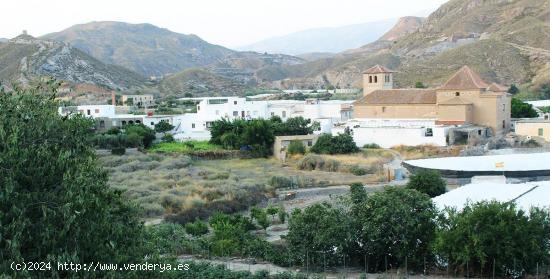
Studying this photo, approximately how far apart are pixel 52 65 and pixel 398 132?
137 feet

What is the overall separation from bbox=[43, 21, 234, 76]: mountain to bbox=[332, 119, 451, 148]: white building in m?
91.4

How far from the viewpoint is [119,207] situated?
9.17m

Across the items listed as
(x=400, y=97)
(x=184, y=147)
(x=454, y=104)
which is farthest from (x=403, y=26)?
(x=184, y=147)

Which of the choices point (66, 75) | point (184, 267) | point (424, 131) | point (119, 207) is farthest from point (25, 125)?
point (66, 75)

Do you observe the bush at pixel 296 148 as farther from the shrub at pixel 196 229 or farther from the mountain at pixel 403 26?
the mountain at pixel 403 26

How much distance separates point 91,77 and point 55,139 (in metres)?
59.3

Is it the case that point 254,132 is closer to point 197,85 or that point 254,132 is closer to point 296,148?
point 296,148

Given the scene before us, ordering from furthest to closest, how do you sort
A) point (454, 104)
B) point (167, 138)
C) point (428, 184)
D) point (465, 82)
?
point (167, 138) < point (465, 82) < point (454, 104) < point (428, 184)

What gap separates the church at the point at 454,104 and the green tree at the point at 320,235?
18493 mm

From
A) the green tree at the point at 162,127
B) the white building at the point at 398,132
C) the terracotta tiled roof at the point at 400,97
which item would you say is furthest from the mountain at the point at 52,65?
the white building at the point at 398,132

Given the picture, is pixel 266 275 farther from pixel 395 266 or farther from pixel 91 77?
pixel 91 77

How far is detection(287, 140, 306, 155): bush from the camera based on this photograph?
30669 mm

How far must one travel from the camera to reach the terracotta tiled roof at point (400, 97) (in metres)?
32.9

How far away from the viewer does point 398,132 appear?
30.3 m
